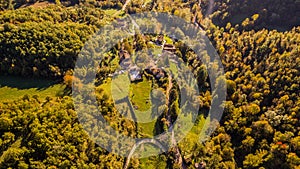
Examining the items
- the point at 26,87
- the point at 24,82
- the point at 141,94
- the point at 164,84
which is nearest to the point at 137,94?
the point at 141,94

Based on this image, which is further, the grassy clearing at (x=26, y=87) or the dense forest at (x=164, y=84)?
the grassy clearing at (x=26, y=87)

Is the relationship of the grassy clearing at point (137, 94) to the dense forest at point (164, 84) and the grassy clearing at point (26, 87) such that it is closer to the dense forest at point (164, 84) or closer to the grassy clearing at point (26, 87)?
the dense forest at point (164, 84)

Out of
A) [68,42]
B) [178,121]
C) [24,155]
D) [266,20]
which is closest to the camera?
[24,155]

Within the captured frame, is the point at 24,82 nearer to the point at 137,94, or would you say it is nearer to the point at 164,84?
the point at 137,94

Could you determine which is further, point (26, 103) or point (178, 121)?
point (178, 121)

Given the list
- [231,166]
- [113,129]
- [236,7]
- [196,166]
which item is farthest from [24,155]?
[236,7]

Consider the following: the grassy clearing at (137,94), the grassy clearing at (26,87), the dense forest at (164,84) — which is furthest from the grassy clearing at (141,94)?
the grassy clearing at (26,87)

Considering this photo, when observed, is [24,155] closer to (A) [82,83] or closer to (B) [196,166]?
(A) [82,83]
